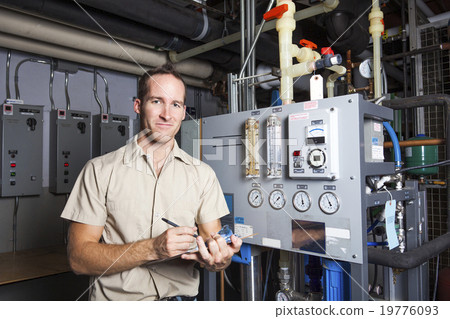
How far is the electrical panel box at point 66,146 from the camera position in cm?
332

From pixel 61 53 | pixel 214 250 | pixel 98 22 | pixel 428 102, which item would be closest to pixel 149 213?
pixel 214 250

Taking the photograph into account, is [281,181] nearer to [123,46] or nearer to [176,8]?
[176,8]

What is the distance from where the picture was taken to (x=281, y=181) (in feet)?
5.26

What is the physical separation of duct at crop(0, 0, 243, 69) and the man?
117cm

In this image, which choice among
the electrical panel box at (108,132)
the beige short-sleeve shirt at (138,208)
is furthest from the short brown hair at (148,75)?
the electrical panel box at (108,132)

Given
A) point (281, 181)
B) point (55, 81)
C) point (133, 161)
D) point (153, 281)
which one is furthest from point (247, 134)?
point (55, 81)

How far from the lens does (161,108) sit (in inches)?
58.4

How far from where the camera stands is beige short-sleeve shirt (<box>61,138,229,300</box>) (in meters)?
1.33

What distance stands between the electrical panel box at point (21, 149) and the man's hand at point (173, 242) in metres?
2.54

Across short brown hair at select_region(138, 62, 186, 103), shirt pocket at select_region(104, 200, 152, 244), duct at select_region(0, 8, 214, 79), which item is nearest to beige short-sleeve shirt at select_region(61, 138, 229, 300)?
shirt pocket at select_region(104, 200, 152, 244)

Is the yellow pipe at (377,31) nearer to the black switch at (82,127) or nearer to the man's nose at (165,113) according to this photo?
the man's nose at (165,113)

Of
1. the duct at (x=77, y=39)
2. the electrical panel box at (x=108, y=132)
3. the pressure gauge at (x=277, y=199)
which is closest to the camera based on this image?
the pressure gauge at (x=277, y=199)

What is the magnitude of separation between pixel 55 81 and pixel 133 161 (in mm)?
2545

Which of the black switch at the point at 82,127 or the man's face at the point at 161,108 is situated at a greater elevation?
the black switch at the point at 82,127
